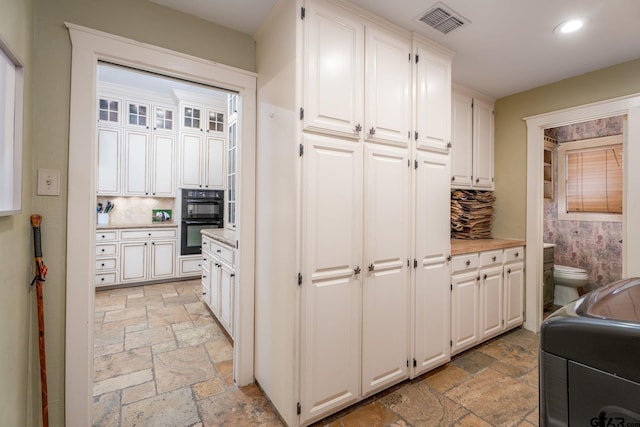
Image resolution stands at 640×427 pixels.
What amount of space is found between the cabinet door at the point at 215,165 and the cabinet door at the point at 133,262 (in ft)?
4.71

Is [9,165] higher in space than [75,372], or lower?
higher

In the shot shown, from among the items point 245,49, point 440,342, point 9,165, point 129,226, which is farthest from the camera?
point 129,226

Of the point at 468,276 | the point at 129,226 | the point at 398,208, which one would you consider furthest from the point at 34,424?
the point at 129,226

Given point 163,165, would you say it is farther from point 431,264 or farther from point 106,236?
point 431,264

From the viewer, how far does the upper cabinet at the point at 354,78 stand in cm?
169

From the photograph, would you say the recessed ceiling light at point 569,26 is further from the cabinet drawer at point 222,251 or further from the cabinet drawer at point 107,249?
the cabinet drawer at point 107,249

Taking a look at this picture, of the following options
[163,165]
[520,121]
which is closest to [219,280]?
[163,165]

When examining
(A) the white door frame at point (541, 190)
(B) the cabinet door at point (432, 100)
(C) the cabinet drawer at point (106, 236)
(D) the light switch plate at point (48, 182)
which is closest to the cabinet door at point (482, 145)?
(A) the white door frame at point (541, 190)

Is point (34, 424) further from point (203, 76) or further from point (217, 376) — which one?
point (203, 76)

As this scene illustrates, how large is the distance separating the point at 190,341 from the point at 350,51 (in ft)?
9.31

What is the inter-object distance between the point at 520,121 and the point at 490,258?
1.62 m

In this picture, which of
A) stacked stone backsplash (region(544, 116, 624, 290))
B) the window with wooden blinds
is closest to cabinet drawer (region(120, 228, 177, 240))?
stacked stone backsplash (region(544, 116, 624, 290))

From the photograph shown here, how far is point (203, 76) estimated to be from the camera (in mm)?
1954

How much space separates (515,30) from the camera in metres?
2.12
